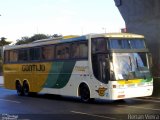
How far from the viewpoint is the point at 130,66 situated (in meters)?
19.5

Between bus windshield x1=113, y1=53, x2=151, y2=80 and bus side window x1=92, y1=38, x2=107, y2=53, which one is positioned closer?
bus windshield x1=113, y1=53, x2=151, y2=80

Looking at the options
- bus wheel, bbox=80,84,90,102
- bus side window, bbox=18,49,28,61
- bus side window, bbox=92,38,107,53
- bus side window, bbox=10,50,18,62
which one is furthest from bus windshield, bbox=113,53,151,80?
bus side window, bbox=10,50,18,62

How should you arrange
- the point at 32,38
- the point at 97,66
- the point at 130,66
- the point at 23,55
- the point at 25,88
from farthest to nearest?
A: the point at 32,38, the point at 25,88, the point at 23,55, the point at 97,66, the point at 130,66

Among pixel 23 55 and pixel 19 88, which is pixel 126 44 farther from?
pixel 19 88

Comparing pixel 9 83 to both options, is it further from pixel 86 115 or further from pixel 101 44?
pixel 86 115

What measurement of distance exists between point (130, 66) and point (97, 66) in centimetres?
141

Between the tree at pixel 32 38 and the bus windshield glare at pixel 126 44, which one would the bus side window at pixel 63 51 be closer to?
the bus windshield glare at pixel 126 44

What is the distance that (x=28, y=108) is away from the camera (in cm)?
1914

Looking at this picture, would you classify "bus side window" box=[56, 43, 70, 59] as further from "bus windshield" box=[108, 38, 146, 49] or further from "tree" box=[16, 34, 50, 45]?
"tree" box=[16, 34, 50, 45]

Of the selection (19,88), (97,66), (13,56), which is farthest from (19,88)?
(97,66)

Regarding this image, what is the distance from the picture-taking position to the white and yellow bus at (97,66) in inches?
752

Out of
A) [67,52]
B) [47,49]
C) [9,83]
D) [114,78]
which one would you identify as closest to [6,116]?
[114,78]

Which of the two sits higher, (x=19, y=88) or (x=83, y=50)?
(x=83, y=50)

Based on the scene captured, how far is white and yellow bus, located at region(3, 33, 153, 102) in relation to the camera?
752 inches
